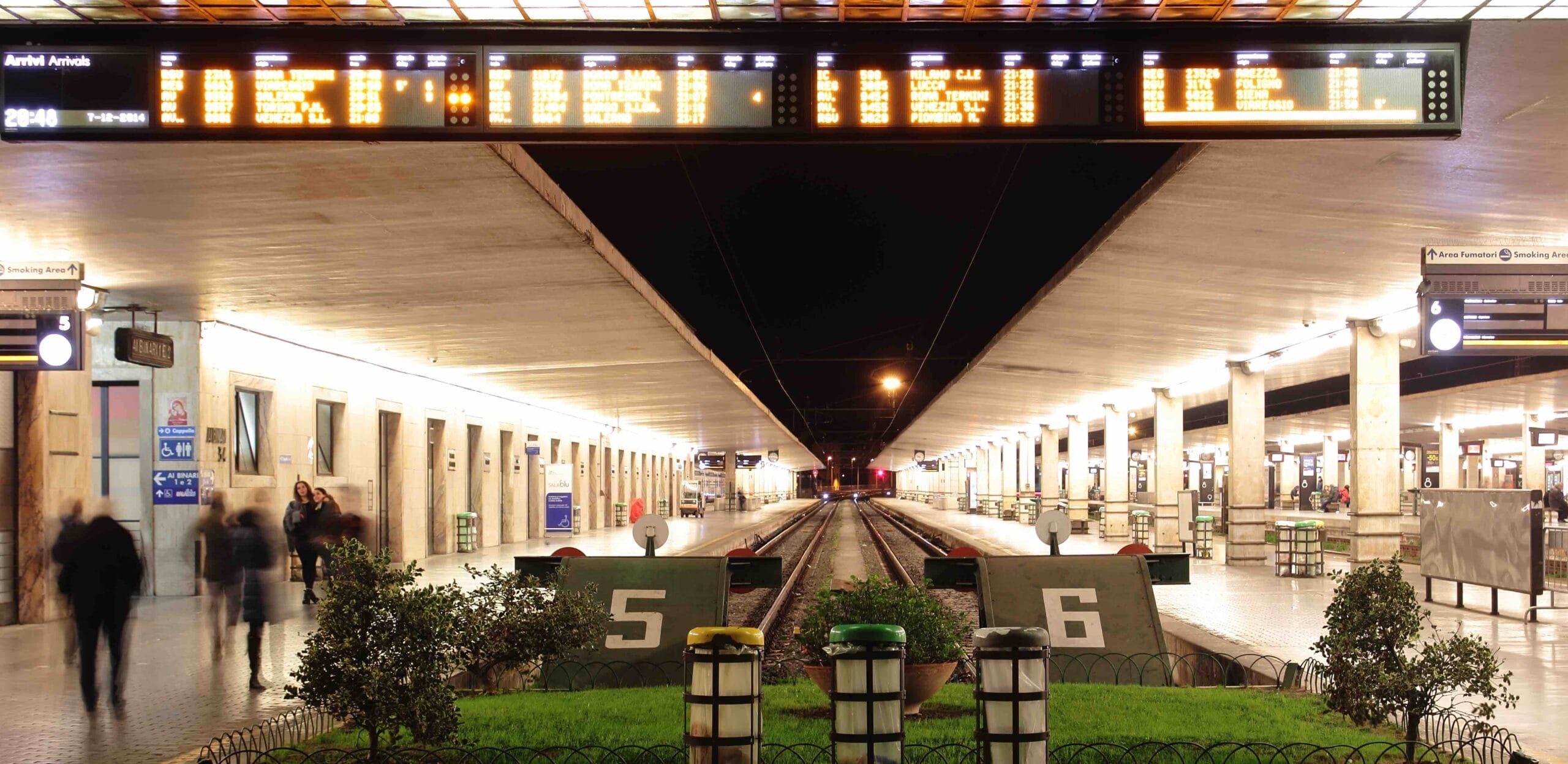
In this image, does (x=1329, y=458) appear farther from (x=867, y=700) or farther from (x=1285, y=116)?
(x=867, y=700)

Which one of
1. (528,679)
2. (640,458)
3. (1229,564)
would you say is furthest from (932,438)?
(528,679)

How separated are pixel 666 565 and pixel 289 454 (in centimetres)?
1253

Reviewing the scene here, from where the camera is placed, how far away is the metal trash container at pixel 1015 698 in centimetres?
677

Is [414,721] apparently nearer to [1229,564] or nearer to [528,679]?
[528,679]

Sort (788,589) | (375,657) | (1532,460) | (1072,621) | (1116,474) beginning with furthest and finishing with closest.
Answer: (1532,460)
(1116,474)
(788,589)
(1072,621)
(375,657)

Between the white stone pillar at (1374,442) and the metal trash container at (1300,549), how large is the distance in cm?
256

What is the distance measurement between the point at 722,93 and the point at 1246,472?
23.2 meters

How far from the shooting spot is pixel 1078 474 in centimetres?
4666

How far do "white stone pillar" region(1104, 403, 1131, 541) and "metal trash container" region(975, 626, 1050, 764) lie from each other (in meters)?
34.0

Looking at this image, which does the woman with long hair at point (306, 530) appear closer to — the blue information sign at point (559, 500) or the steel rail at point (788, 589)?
the steel rail at point (788, 589)

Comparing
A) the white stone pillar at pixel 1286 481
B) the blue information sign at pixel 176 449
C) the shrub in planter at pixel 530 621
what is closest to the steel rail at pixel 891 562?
the shrub in planter at pixel 530 621

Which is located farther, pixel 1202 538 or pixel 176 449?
pixel 1202 538

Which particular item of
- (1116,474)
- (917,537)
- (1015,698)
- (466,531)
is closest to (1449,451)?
(1116,474)

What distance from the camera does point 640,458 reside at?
192ft
